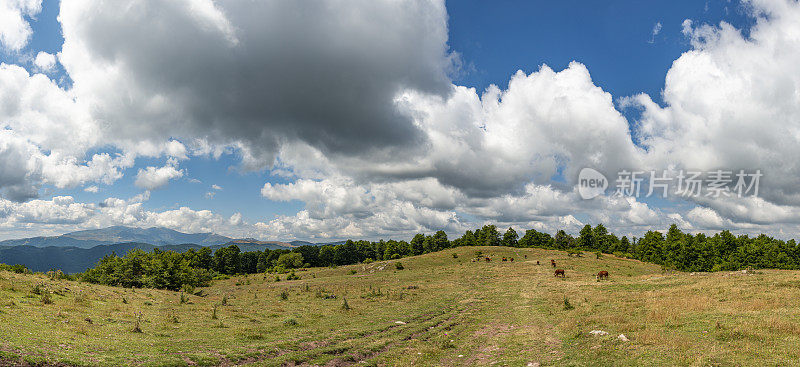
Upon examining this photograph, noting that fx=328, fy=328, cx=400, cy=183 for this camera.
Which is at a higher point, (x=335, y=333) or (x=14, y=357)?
(x=14, y=357)

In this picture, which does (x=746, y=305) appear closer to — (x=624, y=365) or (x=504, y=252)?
(x=624, y=365)

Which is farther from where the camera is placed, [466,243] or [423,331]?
[466,243]

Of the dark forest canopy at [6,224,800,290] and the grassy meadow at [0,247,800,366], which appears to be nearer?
the grassy meadow at [0,247,800,366]

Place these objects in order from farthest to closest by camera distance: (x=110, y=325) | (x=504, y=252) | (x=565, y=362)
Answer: (x=504, y=252), (x=110, y=325), (x=565, y=362)

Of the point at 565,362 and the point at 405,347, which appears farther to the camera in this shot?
the point at 405,347

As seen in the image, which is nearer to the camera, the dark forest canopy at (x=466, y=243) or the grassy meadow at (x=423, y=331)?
the grassy meadow at (x=423, y=331)

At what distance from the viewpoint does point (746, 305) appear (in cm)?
2273

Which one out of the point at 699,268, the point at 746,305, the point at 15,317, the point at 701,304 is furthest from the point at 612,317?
the point at 699,268

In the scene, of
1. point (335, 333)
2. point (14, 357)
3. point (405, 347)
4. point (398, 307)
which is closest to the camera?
point (14, 357)

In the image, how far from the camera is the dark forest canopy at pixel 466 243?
56.0 metres

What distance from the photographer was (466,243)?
184 m

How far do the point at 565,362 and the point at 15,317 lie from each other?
100 ft

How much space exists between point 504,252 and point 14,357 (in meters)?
126

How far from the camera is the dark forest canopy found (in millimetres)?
55969
